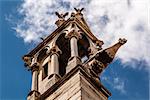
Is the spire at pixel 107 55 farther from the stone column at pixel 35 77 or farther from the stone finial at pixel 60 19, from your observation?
the stone finial at pixel 60 19

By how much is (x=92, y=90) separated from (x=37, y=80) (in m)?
4.30

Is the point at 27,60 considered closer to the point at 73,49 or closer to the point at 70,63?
the point at 73,49

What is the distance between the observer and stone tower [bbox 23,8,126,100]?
17.1m

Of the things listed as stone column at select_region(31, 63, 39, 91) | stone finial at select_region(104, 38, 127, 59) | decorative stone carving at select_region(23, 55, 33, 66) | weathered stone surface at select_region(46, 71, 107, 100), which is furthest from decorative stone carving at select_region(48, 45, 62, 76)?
weathered stone surface at select_region(46, 71, 107, 100)

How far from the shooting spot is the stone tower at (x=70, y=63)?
1708cm

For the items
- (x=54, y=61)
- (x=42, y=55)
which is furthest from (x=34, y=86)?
(x=42, y=55)

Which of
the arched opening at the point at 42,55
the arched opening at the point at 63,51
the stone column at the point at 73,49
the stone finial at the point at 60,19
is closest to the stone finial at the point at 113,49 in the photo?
the stone column at the point at 73,49

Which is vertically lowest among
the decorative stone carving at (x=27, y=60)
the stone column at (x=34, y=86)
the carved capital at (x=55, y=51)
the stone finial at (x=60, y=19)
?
the stone column at (x=34, y=86)

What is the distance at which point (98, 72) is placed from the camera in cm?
1959

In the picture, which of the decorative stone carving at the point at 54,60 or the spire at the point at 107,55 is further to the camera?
the spire at the point at 107,55

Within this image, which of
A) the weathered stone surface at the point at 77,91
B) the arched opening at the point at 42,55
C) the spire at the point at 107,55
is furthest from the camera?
the arched opening at the point at 42,55

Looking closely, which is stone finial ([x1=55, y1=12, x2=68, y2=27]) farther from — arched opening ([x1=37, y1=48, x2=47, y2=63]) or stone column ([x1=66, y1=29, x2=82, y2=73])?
stone column ([x1=66, y1=29, x2=82, y2=73])

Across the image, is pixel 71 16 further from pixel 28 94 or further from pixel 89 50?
pixel 28 94

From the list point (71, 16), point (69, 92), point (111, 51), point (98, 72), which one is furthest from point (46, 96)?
point (71, 16)
